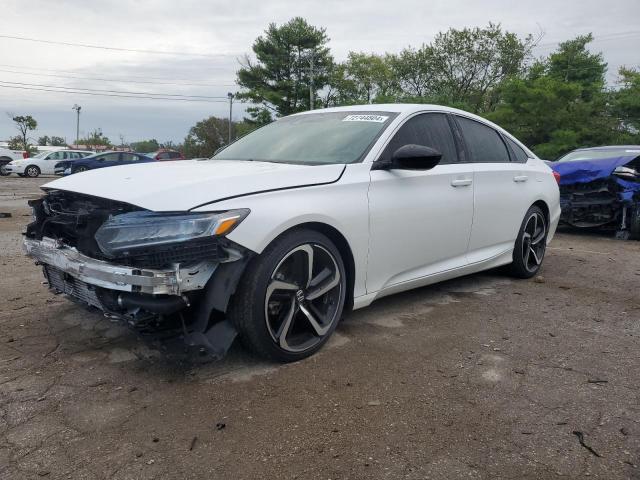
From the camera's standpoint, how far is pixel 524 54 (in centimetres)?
4384

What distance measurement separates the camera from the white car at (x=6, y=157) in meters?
26.7

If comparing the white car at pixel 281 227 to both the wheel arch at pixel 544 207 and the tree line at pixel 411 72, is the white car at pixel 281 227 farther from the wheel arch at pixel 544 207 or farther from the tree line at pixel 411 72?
the tree line at pixel 411 72

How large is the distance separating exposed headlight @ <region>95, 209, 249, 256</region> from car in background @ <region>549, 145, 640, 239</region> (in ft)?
22.4

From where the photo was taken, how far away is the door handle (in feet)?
13.6

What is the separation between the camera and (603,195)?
313 inches

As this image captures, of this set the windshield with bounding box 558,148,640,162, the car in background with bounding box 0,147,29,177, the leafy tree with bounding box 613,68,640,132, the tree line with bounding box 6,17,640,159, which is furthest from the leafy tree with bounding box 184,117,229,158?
the windshield with bounding box 558,148,640,162

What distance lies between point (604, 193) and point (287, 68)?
39.1m

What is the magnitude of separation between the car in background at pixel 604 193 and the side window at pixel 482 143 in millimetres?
3646

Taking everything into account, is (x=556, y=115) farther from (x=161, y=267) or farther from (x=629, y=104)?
(x=161, y=267)

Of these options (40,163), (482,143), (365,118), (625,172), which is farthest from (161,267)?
(40,163)

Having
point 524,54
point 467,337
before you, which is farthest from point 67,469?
point 524,54

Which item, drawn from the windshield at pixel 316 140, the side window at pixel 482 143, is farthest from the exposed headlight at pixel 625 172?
the windshield at pixel 316 140

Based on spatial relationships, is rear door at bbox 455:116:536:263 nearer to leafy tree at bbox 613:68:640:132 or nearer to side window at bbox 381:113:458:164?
side window at bbox 381:113:458:164

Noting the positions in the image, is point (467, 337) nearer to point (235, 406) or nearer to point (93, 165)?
point (235, 406)
